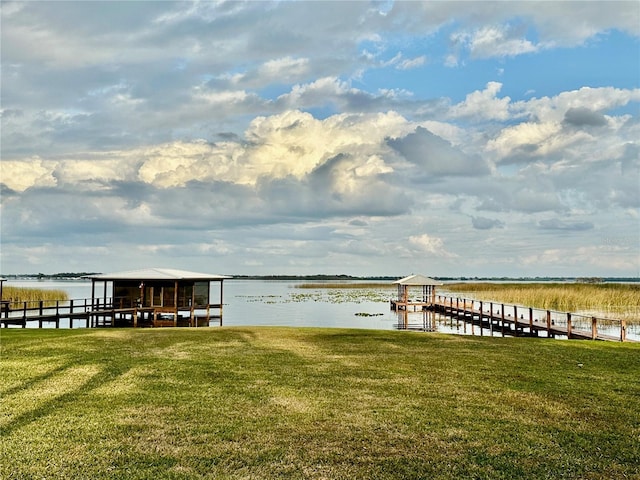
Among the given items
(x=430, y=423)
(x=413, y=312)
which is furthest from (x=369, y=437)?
(x=413, y=312)

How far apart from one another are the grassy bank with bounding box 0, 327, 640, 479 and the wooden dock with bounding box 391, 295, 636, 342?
1305 centimetres

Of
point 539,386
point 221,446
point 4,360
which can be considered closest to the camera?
point 221,446

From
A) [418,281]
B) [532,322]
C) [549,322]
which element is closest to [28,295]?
[418,281]

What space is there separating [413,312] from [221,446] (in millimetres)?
46994

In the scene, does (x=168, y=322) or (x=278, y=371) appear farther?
(x=168, y=322)

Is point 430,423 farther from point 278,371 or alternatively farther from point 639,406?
point 278,371

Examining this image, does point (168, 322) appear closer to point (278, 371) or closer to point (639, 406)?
point (278, 371)

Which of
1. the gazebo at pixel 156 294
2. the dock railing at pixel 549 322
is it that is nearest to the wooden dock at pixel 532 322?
the dock railing at pixel 549 322

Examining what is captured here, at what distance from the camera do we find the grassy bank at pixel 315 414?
5.46 metres

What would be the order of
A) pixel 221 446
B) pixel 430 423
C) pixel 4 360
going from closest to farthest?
pixel 221 446 < pixel 430 423 < pixel 4 360

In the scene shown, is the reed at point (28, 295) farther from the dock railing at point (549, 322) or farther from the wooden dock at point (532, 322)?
the dock railing at point (549, 322)

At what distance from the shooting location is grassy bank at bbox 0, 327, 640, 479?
215 inches

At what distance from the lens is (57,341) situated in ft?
47.0

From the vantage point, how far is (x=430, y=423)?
6.88 m
